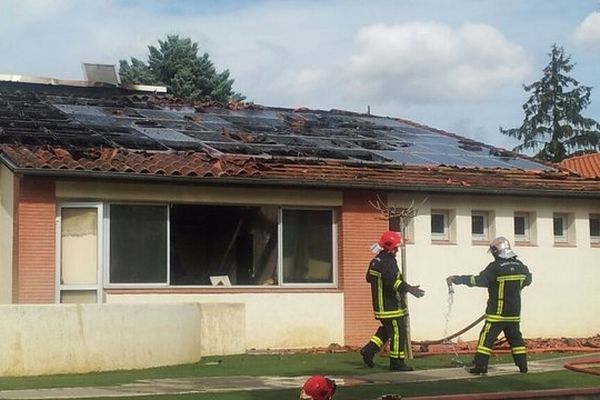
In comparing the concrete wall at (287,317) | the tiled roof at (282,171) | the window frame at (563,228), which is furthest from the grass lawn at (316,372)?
the window frame at (563,228)

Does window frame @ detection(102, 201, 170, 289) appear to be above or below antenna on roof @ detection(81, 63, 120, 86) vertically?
below

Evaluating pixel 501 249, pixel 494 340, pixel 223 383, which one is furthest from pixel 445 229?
pixel 223 383

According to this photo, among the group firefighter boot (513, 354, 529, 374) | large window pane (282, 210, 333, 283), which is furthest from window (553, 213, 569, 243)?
firefighter boot (513, 354, 529, 374)

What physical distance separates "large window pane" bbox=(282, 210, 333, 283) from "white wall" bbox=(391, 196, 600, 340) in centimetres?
147

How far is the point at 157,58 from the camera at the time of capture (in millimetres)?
48438

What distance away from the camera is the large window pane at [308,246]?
19250 millimetres

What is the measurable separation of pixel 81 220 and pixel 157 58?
31647mm

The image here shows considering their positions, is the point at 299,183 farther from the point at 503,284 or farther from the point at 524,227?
the point at 503,284

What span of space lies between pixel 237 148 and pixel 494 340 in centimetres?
803

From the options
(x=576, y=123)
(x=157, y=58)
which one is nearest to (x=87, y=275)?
(x=157, y=58)

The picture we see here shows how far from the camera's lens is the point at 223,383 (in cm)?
1291

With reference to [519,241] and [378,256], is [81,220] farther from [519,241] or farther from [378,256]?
[519,241]

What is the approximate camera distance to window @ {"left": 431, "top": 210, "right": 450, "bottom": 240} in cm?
2041

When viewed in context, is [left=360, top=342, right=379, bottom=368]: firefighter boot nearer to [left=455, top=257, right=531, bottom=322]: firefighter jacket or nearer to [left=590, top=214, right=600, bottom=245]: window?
[left=455, top=257, right=531, bottom=322]: firefighter jacket
